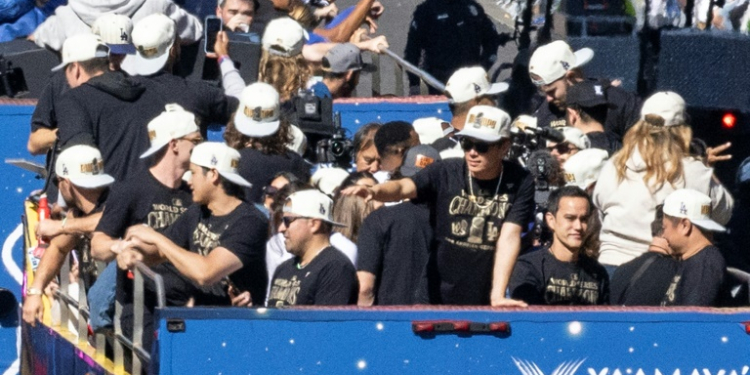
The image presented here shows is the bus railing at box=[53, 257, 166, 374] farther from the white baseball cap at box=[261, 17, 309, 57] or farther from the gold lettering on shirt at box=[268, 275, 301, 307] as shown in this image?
the white baseball cap at box=[261, 17, 309, 57]

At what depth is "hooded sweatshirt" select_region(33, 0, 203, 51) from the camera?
40.5 feet

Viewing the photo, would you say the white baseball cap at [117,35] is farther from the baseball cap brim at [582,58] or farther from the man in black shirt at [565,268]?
the man in black shirt at [565,268]

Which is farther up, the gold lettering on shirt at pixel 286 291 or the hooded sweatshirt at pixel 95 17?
the hooded sweatshirt at pixel 95 17

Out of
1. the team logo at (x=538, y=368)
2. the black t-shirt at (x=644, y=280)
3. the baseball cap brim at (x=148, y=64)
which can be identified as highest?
the baseball cap brim at (x=148, y=64)

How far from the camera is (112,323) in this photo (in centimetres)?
927

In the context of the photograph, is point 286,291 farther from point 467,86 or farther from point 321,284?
point 467,86

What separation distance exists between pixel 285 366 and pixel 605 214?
2.74 metres

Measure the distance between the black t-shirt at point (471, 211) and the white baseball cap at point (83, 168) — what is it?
6.02 ft

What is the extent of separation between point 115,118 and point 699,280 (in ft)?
11.9

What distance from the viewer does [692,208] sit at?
28.3 ft

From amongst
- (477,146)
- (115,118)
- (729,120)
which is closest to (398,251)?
(477,146)

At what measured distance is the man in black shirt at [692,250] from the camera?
845 cm

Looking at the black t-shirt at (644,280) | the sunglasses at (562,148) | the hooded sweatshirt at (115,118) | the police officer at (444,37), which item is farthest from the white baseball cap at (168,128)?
the police officer at (444,37)

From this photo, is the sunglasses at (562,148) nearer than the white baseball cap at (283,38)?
Yes
